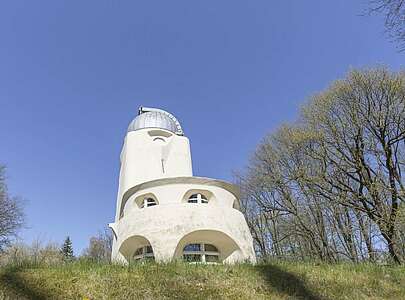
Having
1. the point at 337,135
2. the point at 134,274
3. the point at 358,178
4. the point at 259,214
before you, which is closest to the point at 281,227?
the point at 259,214

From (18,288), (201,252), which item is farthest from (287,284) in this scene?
(201,252)

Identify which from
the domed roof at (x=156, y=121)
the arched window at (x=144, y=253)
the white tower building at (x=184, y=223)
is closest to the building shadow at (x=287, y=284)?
the white tower building at (x=184, y=223)

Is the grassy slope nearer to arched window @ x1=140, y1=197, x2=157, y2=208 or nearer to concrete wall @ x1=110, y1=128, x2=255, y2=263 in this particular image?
concrete wall @ x1=110, y1=128, x2=255, y2=263

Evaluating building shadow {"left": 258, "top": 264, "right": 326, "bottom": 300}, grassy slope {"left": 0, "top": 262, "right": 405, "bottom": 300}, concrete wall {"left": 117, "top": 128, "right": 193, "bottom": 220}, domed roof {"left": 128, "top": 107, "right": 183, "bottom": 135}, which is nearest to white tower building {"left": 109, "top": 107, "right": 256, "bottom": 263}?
concrete wall {"left": 117, "top": 128, "right": 193, "bottom": 220}

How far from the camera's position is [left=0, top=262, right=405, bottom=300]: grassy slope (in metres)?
8.27

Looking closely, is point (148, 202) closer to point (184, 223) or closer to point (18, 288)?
point (184, 223)

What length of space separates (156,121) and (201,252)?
40.4 ft

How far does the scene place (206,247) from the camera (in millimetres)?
18328

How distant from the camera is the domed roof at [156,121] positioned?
2684 cm

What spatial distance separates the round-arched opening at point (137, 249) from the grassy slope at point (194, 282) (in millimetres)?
7951

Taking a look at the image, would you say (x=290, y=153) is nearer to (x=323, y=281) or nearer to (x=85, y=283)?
(x=323, y=281)

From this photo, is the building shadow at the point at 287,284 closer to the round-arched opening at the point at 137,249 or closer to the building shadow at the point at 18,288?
the building shadow at the point at 18,288

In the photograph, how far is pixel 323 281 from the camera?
10555mm

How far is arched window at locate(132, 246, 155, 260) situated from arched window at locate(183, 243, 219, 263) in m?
1.79
